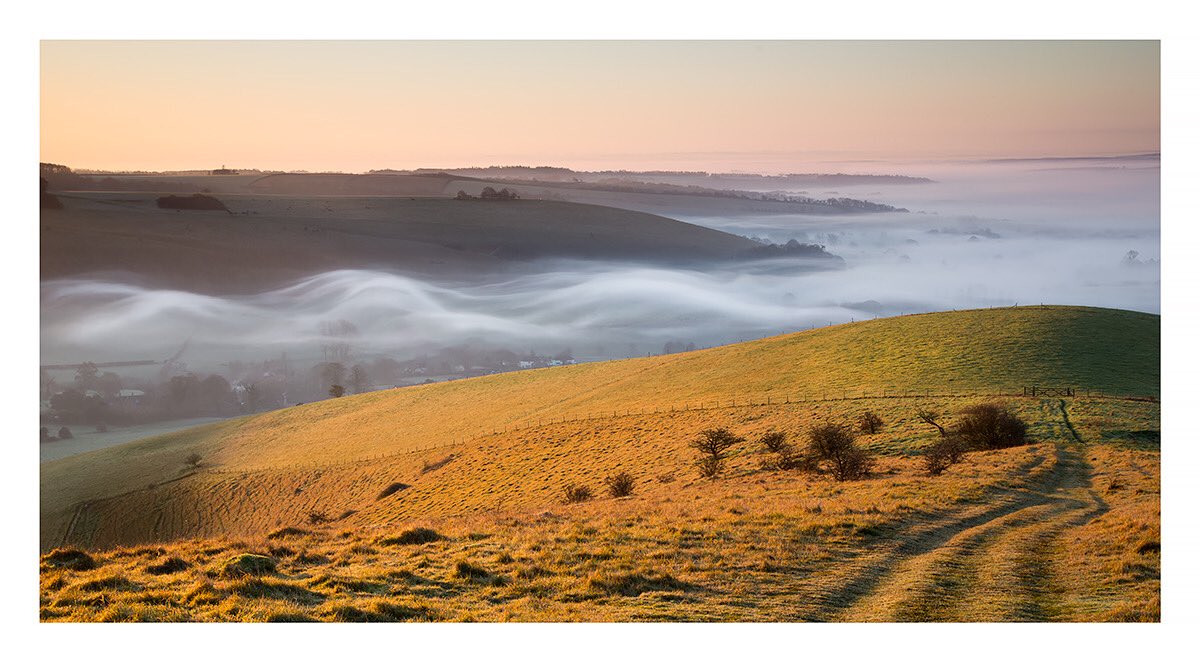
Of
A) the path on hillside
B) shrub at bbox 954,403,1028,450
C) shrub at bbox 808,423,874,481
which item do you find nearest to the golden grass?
the path on hillside

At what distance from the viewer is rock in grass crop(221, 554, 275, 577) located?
555 inches

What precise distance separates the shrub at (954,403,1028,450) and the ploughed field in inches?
39.5

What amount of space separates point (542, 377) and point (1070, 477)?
53.5 metres

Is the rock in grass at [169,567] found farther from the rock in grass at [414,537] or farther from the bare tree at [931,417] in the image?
the bare tree at [931,417]

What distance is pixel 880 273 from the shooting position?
3750cm

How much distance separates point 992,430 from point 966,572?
2098cm

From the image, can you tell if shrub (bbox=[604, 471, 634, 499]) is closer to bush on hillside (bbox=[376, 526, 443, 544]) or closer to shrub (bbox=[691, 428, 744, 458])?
shrub (bbox=[691, 428, 744, 458])

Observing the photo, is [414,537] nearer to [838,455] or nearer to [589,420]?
[838,455]

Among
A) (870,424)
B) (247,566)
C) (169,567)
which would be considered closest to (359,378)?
(870,424)

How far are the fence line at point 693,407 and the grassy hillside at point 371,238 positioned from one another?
423 inches

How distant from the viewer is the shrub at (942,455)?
92.1ft

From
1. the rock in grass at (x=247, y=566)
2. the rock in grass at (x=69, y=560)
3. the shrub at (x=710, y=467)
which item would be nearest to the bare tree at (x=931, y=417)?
the shrub at (x=710, y=467)

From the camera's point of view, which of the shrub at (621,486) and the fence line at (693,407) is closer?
the shrub at (621,486)
